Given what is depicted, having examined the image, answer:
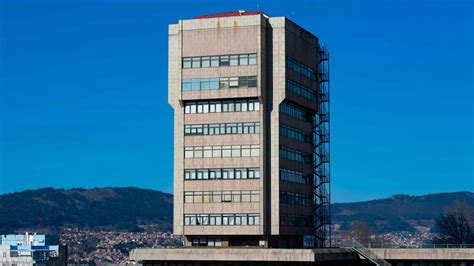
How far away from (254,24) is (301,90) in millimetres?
10494

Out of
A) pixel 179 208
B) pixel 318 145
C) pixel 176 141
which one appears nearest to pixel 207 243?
pixel 179 208

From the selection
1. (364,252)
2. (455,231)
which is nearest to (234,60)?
(364,252)

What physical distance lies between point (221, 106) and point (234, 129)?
296 centimetres

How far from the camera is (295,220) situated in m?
105

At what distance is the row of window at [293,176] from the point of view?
4011 inches

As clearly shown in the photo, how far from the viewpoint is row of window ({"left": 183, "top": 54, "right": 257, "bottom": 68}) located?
101 m

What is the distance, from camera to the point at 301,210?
106500 mm

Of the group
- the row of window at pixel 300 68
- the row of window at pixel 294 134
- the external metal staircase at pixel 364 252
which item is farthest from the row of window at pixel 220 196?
the row of window at pixel 300 68

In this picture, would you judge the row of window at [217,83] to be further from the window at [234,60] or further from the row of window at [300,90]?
the row of window at [300,90]

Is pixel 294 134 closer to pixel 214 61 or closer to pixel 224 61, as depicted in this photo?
pixel 224 61

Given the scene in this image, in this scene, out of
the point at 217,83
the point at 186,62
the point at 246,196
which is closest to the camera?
the point at 246,196

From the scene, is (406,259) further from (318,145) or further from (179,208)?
(179,208)

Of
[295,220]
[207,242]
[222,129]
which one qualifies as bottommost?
[207,242]

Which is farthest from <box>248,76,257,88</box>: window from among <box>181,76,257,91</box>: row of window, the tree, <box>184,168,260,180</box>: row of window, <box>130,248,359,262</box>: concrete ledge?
the tree
